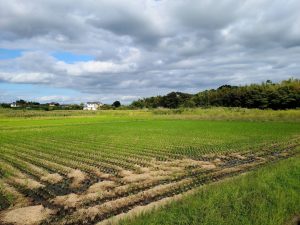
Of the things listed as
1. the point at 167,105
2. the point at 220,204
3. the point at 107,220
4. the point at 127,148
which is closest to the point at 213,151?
the point at 127,148

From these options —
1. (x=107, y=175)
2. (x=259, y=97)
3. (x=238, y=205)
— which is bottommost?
(x=107, y=175)

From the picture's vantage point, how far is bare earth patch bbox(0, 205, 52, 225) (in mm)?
6192

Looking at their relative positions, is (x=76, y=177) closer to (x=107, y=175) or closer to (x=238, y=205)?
(x=107, y=175)

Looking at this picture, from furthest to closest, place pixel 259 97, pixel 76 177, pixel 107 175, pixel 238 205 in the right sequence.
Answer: pixel 259 97 → pixel 107 175 → pixel 76 177 → pixel 238 205

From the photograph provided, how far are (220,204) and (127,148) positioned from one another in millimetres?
10659

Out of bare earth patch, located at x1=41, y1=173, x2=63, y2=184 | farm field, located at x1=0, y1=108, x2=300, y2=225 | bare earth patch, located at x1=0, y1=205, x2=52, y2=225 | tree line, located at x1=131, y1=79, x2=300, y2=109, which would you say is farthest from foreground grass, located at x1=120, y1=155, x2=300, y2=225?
tree line, located at x1=131, y1=79, x2=300, y2=109

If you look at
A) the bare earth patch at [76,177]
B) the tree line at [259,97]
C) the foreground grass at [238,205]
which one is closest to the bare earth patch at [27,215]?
the foreground grass at [238,205]

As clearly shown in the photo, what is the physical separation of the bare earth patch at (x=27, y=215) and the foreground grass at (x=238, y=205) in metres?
1.97

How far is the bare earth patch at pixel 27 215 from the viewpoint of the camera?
619 centimetres

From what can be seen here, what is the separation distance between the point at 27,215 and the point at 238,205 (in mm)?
4400

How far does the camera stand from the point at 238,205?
641 centimetres

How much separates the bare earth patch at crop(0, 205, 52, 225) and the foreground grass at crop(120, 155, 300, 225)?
197 centimetres

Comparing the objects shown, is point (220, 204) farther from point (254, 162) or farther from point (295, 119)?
point (295, 119)

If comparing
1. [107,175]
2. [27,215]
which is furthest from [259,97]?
[27,215]
